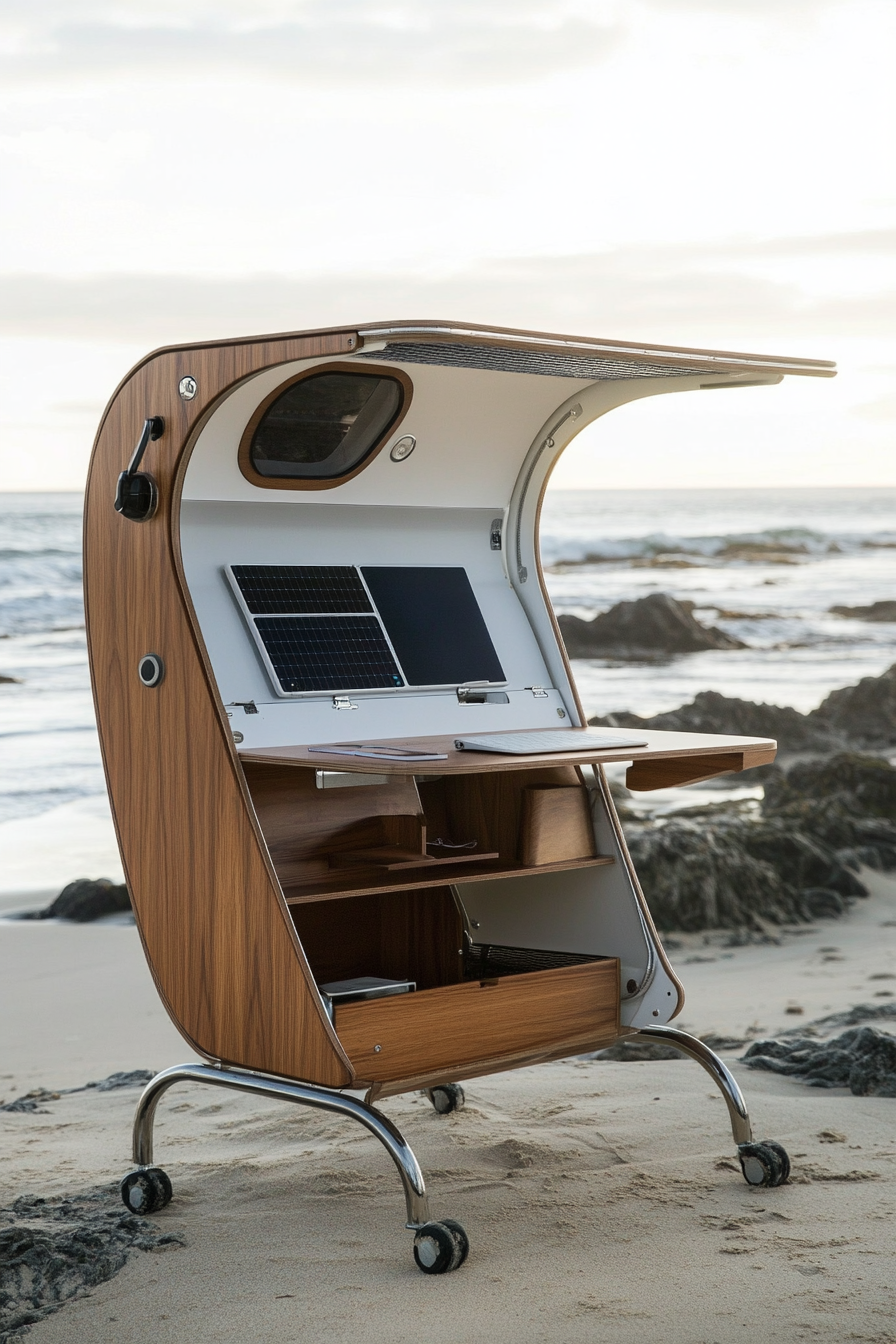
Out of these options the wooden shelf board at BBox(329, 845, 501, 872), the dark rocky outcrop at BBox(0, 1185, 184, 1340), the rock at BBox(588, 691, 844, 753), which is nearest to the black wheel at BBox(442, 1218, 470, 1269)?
the dark rocky outcrop at BBox(0, 1185, 184, 1340)

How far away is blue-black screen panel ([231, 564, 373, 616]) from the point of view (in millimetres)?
3574

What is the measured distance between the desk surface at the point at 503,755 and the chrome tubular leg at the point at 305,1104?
663 mm

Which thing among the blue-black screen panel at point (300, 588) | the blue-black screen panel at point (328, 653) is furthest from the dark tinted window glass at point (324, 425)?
the blue-black screen panel at point (328, 653)

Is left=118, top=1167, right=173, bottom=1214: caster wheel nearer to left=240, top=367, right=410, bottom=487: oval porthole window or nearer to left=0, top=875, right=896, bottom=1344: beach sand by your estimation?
left=0, top=875, right=896, bottom=1344: beach sand

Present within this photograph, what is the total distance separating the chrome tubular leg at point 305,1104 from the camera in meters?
2.97

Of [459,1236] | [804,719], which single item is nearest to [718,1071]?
[459,1236]

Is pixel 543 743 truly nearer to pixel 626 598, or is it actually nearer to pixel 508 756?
pixel 508 756

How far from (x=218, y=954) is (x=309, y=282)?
35.9ft

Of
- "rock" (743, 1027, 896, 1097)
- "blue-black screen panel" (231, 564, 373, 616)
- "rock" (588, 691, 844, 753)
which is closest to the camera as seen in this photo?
"blue-black screen panel" (231, 564, 373, 616)

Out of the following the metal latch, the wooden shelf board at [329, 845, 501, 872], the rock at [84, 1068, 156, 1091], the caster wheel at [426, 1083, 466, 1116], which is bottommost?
the rock at [84, 1068, 156, 1091]

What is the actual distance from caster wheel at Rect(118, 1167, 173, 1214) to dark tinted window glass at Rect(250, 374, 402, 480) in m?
1.61

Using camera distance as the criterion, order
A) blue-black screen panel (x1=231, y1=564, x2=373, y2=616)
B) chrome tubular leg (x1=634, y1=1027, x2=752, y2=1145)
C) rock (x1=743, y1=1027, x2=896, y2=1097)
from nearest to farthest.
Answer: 1. chrome tubular leg (x1=634, y1=1027, x2=752, y2=1145)
2. blue-black screen panel (x1=231, y1=564, x2=373, y2=616)
3. rock (x1=743, y1=1027, x2=896, y2=1097)

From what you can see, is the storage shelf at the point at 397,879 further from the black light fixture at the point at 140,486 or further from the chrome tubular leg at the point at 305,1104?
the black light fixture at the point at 140,486

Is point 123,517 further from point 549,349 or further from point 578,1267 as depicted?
point 578,1267
